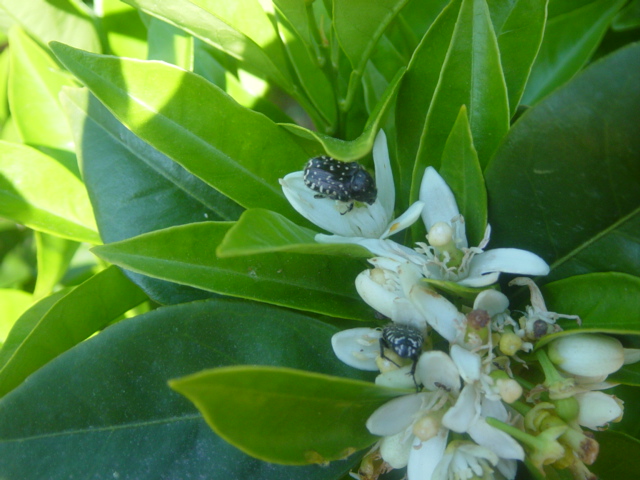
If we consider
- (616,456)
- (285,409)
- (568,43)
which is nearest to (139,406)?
(285,409)

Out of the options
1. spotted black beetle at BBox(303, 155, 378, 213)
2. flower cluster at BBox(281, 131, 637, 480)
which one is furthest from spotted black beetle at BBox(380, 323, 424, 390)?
spotted black beetle at BBox(303, 155, 378, 213)

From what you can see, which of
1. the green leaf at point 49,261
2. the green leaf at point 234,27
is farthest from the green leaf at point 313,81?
the green leaf at point 49,261

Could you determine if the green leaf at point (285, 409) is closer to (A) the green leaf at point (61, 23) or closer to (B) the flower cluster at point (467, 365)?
(B) the flower cluster at point (467, 365)

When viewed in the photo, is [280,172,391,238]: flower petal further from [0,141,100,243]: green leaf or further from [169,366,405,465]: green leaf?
[0,141,100,243]: green leaf

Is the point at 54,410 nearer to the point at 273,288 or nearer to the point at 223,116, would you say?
the point at 273,288

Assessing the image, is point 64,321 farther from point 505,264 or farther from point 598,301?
point 598,301

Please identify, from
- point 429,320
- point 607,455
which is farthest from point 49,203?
point 607,455
